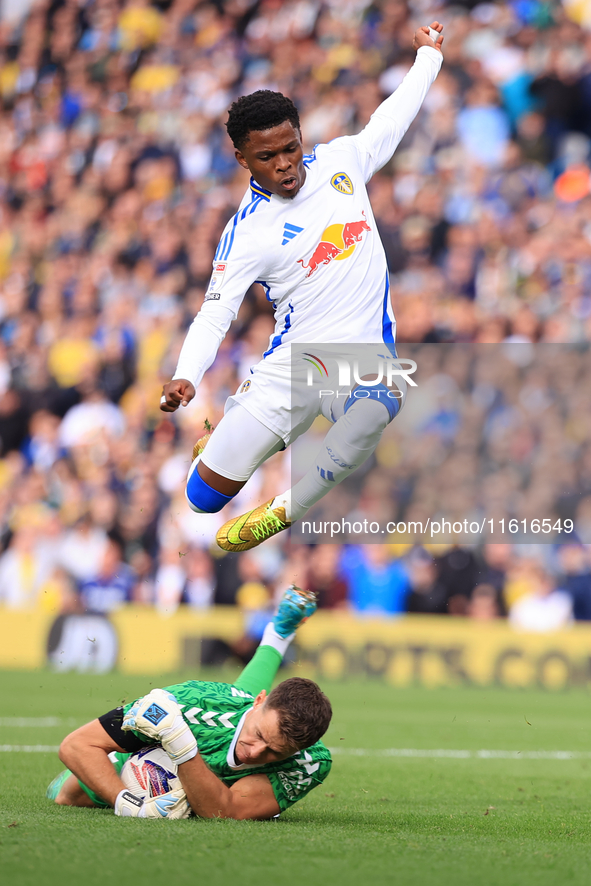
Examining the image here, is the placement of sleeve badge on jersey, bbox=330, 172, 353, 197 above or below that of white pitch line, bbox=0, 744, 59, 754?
above

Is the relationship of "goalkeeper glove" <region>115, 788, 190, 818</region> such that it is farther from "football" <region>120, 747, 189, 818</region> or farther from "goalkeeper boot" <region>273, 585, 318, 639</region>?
"goalkeeper boot" <region>273, 585, 318, 639</region>

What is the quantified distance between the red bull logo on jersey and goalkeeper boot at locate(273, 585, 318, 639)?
65.1 inches

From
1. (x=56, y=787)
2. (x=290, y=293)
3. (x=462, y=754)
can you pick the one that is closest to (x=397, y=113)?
(x=290, y=293)

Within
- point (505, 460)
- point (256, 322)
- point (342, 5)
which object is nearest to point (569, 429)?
point (505, 460)

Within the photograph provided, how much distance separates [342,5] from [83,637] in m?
9.66

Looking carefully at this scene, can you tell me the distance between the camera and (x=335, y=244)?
18.5 feet

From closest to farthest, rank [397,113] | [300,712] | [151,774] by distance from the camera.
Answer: [300,712]
[151,774]
[397,113]

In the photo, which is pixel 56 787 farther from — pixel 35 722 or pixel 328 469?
pixel 35 722

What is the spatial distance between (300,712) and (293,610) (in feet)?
3.72

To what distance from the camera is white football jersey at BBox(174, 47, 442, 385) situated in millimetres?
5461

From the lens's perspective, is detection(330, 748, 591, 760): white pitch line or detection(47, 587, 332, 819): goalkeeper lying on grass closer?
detection(47, 587, 332, 819): goalkeeper lying on grass

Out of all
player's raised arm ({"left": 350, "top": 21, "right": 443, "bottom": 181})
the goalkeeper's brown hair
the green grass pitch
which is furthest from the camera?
player's raised arm ({"left": 350, "top": 21, "right": 443, "bottom": 181})

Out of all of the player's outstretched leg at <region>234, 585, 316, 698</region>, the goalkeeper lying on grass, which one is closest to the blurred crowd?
the player's outstretched leg at <region>234, 585, 316, 698</region>

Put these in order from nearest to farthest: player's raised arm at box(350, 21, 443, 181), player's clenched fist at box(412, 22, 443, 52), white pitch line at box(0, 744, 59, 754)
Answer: player's raised arm at box(350, 21, 443, 181) → player's clenched fist at box(412, 22, 443, 52) → white pitch line at box(0, 744, 59, 754)
